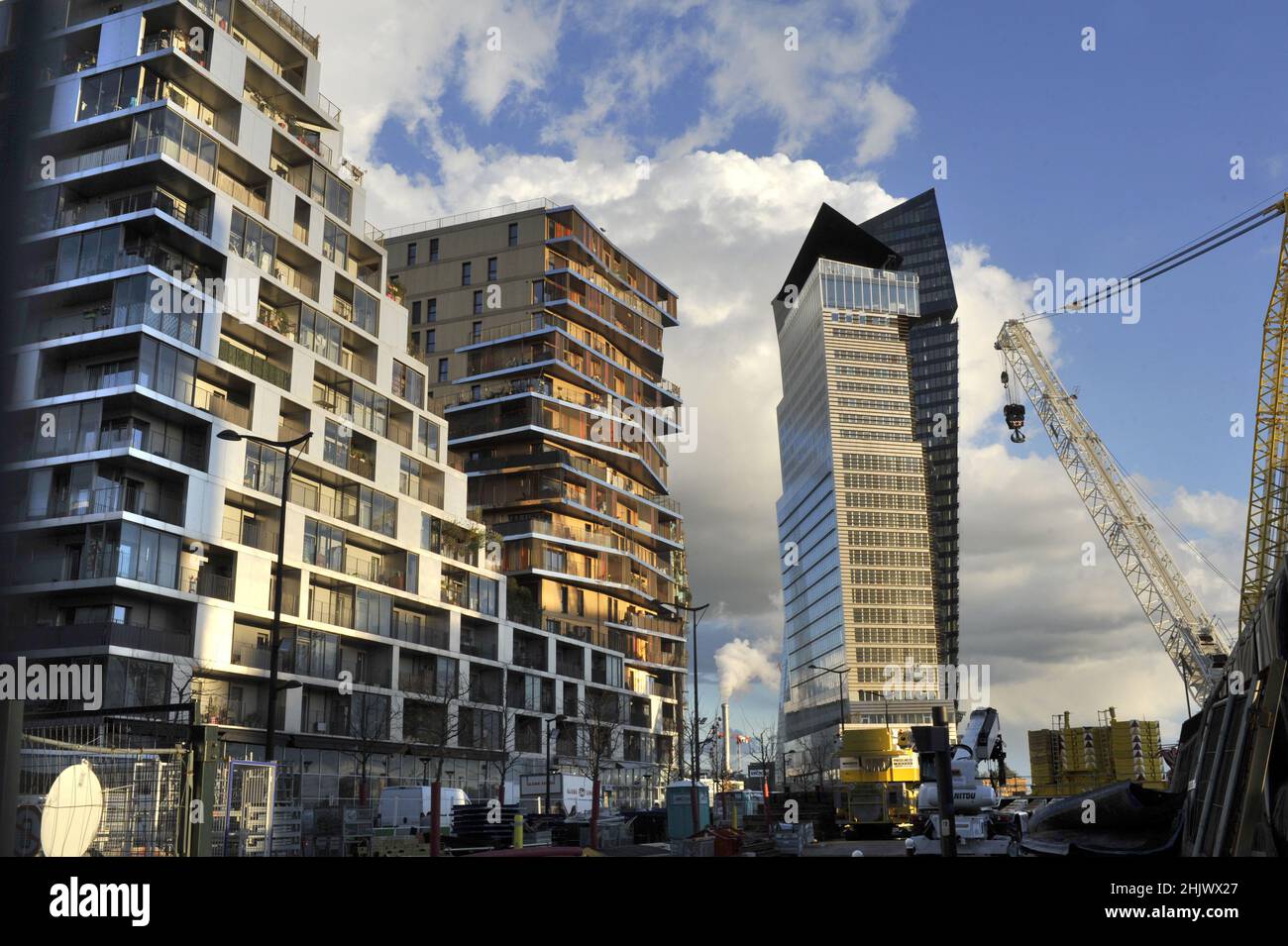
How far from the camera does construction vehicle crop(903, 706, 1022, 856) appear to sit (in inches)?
1072

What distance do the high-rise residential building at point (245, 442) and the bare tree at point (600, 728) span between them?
3982 mm

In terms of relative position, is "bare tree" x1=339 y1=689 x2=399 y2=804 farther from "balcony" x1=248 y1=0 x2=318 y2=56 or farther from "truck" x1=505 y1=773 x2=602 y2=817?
"balcony" x1=248 y1=0 x2=318 y2=56

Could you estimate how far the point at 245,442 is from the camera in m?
59.7

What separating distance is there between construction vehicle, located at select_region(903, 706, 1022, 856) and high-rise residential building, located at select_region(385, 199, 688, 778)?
59.5 metres

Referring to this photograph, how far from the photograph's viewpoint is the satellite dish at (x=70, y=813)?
11.6m

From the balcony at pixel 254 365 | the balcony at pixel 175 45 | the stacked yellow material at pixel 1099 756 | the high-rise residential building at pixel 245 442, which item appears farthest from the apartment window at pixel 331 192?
the stacked yellow material at pixel 1099 756

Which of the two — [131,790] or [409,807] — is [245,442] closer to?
[409,807]

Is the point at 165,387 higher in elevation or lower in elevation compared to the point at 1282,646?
higher

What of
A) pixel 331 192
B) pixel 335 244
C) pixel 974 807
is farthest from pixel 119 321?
pixel 974 807

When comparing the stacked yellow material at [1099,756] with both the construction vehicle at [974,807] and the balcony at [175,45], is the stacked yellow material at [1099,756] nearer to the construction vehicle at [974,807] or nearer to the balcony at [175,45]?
the construction vehicle at [974,807]
